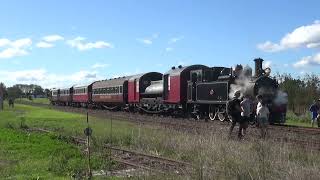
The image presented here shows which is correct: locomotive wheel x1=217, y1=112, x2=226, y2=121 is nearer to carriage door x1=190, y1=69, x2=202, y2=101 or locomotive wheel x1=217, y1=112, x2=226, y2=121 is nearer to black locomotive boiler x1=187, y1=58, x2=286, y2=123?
black locomotive boiler x1=187, y1=58, x2=286, y2=123

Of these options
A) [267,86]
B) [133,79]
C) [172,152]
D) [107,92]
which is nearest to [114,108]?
[107,92]

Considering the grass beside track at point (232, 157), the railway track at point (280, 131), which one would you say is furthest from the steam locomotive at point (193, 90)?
the grass beside track at point (232, 157)

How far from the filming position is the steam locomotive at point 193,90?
89.0ft

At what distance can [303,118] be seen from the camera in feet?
114

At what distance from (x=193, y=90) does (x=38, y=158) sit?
1857 cm

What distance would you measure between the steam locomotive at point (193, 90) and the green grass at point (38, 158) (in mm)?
11531

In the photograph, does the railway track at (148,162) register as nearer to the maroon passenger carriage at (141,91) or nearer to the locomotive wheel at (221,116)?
the locomotive wheel at (221,116)

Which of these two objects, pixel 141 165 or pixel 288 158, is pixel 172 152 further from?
pixel 288 158

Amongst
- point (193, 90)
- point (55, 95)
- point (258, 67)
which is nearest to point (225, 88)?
point (258, 67)

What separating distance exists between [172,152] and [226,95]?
1300 cm

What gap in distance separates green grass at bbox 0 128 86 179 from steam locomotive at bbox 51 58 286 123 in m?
11.5

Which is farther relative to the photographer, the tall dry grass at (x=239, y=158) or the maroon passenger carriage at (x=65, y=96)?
the maroon passenger carriage at (x=65, y=96)

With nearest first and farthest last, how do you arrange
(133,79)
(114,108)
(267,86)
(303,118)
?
(267,86) < (303,118) < (133,79) < (114,108)

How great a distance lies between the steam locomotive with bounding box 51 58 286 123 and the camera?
27.1m
